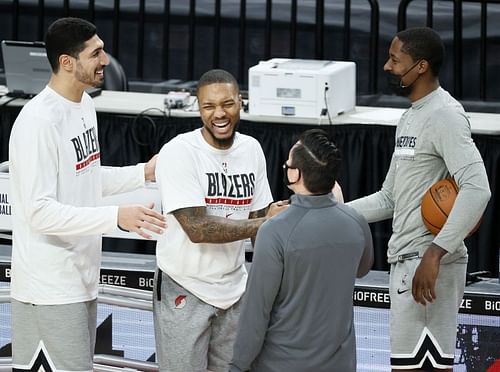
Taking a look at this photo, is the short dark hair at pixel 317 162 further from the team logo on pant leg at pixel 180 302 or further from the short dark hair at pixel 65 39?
the short dark hair at pixel 65 39

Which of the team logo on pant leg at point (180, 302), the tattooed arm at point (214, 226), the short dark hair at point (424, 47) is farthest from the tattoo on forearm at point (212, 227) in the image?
the short dark hair at point (424, 47)

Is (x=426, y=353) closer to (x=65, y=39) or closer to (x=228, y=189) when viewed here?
(x=228, y=189)

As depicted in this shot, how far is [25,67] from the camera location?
8.22 metres

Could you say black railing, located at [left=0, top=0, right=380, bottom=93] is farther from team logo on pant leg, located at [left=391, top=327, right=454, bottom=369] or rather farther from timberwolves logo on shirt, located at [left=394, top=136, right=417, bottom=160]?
team logo on pant leg, located at [left=391, top=327, right=454, bottom=369]

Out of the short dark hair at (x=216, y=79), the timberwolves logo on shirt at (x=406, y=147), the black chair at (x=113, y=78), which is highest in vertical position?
the black chair at (x=113, y=78)

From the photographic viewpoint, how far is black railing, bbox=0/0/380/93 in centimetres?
987

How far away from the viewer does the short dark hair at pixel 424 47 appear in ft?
15.9

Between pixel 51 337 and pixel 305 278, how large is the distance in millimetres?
1095

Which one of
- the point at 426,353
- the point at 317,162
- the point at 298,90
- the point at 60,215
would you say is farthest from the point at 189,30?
the point at 317,162

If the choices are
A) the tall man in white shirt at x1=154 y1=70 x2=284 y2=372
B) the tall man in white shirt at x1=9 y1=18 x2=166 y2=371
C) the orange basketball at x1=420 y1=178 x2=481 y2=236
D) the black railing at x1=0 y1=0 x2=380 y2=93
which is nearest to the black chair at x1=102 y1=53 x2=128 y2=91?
the black railing at x1=0 y1=0 x2=380 y2=93

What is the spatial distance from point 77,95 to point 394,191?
52.1 inches

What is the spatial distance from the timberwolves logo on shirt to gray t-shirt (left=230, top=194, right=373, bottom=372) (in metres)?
0.87

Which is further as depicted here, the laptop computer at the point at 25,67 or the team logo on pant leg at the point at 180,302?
the laptop computer at the point at 25,67

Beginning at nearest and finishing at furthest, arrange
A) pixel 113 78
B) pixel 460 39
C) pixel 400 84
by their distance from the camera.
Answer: pixel 400 84
pixel 113 78
pixel 460 39
